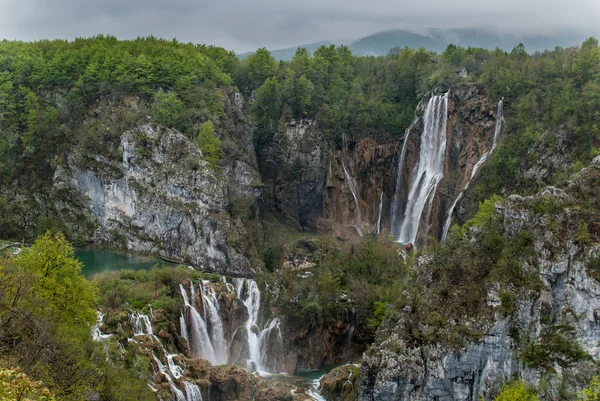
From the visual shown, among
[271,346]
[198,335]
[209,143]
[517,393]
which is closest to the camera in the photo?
[517,393]

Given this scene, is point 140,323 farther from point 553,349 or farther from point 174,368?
point 553,349

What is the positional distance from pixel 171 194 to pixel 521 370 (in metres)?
38.7

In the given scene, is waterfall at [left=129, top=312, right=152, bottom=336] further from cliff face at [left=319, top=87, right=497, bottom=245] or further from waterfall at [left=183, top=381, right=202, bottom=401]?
cliff face at [left=319, top=87, right=497, bottom=245]

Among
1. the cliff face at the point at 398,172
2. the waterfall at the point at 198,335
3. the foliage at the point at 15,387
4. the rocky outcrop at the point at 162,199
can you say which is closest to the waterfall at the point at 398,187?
the cliff face at the point at 398,172

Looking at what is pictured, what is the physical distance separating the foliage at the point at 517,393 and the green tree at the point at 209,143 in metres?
38.1

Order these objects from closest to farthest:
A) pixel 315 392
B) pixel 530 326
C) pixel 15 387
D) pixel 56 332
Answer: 1. pixel 15 387
2. pixel 56 332
3. pixel 530 326
4. pixel 315 392

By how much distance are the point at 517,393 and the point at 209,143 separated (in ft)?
136

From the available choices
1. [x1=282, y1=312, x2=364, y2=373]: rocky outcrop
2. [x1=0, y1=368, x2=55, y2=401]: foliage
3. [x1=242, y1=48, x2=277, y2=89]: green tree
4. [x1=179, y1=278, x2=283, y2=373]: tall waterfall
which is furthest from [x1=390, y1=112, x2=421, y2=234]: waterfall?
[x1=0, y1=368, x2=55, y2=401]: foliage

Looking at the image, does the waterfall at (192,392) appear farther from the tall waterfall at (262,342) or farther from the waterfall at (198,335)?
the tall waterfall at (262,342)

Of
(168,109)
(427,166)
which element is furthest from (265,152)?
(427,166)

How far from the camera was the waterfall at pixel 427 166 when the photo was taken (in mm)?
59438

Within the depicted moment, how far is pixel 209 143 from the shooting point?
5931 centimetres

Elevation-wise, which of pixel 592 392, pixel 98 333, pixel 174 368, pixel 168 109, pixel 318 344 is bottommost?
pixel 318 344

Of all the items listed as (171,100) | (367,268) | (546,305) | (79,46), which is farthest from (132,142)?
(546,305)
